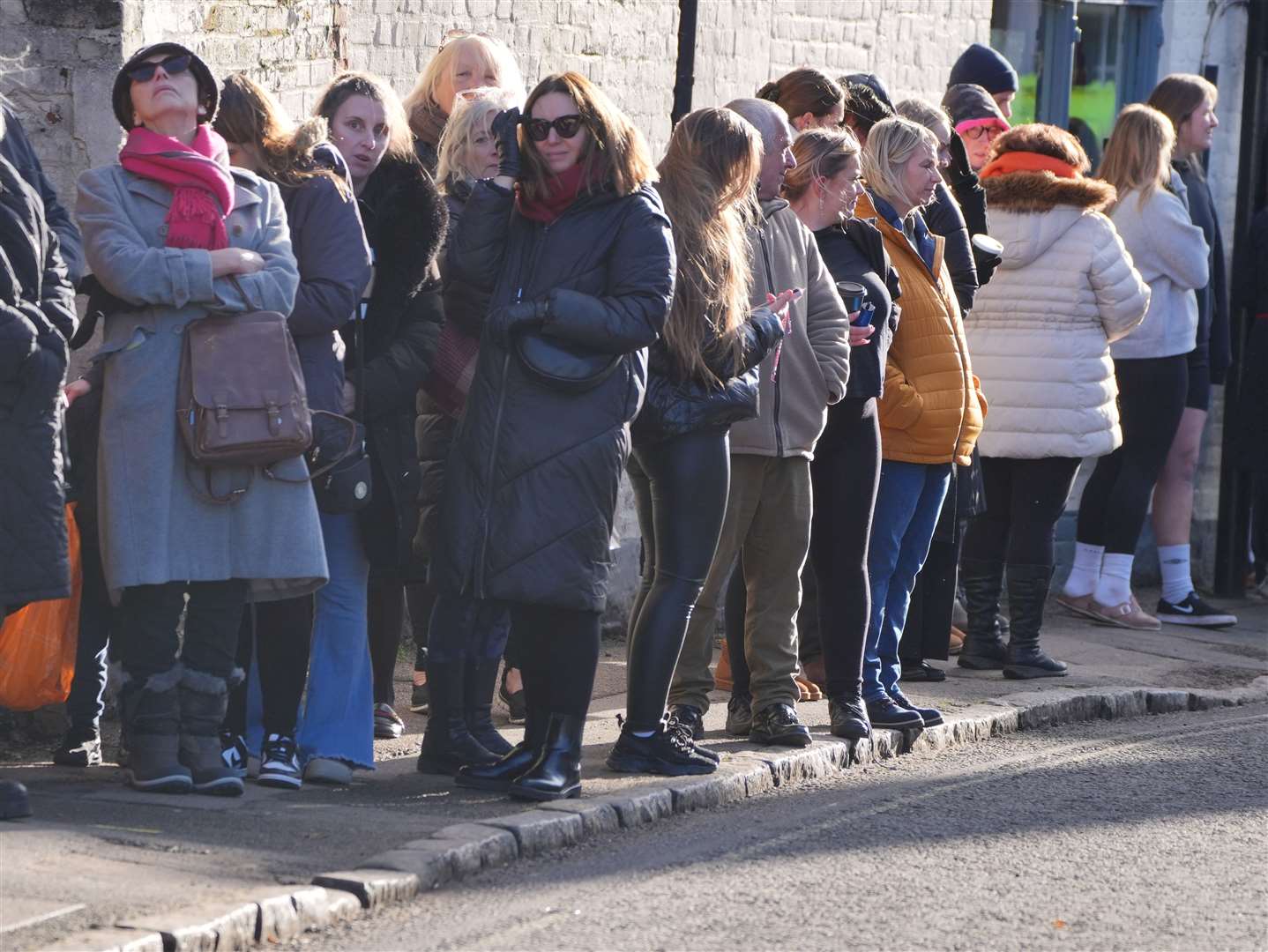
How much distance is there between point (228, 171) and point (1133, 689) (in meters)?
4.63

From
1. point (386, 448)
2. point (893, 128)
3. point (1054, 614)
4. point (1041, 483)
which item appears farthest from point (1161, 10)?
point (386, 448)

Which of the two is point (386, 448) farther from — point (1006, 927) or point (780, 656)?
point (1006, 927)

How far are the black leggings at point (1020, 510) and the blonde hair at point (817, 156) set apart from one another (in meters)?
2.38

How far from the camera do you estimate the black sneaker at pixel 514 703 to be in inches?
316

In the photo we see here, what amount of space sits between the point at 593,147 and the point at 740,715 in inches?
87.9

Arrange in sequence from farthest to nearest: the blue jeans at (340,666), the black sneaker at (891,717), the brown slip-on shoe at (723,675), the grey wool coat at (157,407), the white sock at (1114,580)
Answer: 1. the white sock at (1114,580)
2. the brown slip-on shoe at (723,675)
3. the black sneaker at (891,717)
4. the blue jeans at (340,666)
5. the grey wool coat at (157,407)

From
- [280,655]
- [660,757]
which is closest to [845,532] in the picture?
[660,757]

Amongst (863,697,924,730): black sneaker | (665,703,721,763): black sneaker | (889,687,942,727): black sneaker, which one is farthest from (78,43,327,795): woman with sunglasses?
(889,687,942,727): black sneaker

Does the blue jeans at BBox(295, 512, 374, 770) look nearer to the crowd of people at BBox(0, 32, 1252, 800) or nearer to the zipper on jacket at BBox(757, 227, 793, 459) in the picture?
the crowd of people at BBox(0, 32, 1252, 800)

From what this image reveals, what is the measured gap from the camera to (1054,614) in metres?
11.6

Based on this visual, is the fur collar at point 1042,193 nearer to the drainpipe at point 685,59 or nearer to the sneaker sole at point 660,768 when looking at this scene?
the drainpipe at point 685,59

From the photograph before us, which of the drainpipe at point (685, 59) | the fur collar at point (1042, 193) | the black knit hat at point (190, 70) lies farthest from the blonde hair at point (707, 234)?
the drainpipe at point (685, 59)

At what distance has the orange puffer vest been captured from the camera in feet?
27.1

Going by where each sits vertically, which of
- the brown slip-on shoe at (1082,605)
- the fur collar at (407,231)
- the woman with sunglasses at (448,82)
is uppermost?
the woman with sunglasses at (448,82)
